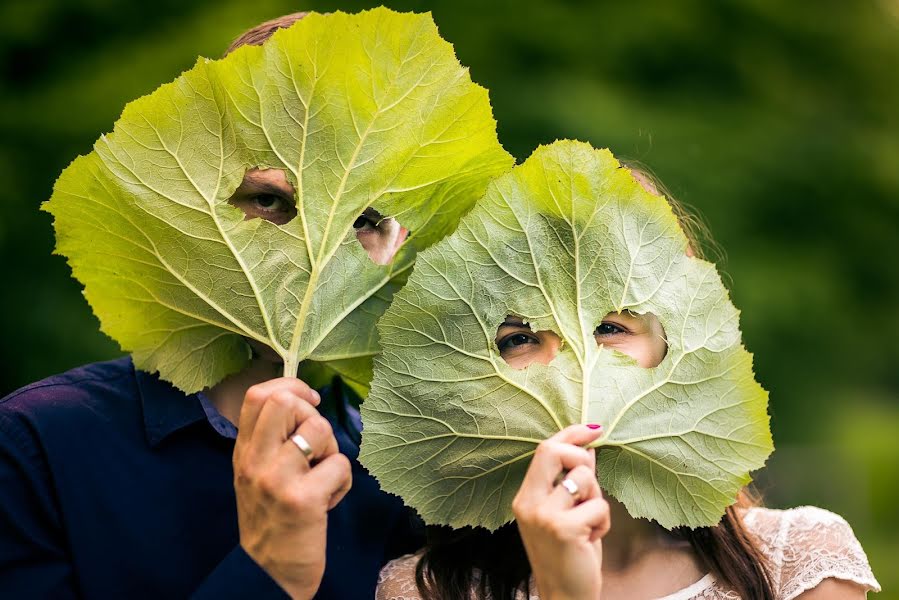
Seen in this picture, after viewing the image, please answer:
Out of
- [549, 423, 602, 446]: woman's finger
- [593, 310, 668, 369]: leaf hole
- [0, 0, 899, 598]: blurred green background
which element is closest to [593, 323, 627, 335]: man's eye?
[593, 310, 668, 369]: leaf hole

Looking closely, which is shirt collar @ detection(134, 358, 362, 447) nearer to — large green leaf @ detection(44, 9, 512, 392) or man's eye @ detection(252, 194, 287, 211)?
large green leaf @ detection(44, 9, 512, 392)

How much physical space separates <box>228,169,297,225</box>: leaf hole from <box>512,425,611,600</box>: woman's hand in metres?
0.68

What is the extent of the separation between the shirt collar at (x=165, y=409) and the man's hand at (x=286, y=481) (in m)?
0.36

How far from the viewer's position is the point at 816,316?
660cm

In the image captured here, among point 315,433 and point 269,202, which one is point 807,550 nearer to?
point 315,433

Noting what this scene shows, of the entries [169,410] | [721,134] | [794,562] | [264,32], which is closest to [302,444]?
[169,410]

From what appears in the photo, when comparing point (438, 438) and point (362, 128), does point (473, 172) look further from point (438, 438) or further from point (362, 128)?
point (438, 438)

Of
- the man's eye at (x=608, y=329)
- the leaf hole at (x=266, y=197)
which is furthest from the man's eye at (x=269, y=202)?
the man's eye at (x=608, y=329)

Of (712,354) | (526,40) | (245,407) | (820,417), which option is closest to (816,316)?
(820,417)

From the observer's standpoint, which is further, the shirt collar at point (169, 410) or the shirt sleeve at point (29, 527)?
the shirt collar at point (169, 410)

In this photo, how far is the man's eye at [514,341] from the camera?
1966mm

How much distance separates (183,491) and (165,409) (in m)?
0.18

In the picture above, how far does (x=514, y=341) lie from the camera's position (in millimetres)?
1974

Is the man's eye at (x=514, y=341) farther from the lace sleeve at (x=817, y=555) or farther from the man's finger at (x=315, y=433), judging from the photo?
the lace sleeve at (x=817, y=555)
